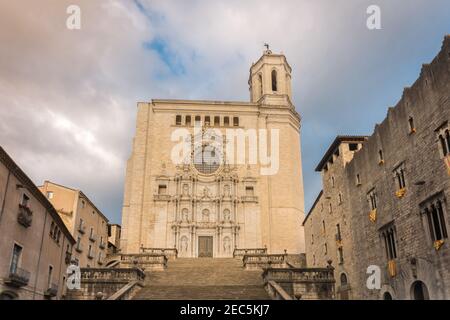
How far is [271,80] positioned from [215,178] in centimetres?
1585

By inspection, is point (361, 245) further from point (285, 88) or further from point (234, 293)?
point (285, 88)

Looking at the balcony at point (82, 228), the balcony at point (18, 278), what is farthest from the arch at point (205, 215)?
the balcony at point (18, 278)

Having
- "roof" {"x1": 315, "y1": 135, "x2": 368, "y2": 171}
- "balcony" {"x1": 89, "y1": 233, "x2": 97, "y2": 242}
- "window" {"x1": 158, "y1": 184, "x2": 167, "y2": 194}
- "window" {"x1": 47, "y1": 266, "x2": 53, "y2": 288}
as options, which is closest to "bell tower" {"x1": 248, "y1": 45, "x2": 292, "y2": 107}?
"window" {"x1": 158, "y1": 184, "x2": 167, "y2": 194}

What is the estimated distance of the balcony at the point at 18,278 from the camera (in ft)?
63.9

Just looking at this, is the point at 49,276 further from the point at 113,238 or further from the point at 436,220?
the point at 113,238

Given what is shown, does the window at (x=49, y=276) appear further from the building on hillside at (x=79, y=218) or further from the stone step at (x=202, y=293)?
the stone step at (x=202, y=293)

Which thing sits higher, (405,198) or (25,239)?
(405,198)

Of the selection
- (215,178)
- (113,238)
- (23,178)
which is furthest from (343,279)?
(113,238)

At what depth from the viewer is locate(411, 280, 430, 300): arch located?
664 inches

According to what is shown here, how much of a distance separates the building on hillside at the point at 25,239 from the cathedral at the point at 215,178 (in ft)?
49.3

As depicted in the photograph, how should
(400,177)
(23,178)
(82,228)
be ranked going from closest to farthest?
(400,177) < (23,178) < (82,228)

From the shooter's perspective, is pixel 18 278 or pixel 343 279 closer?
pixel 18 278

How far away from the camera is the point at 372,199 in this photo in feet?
74.3
